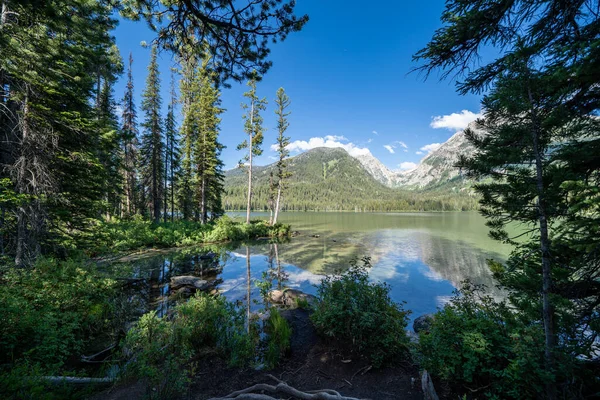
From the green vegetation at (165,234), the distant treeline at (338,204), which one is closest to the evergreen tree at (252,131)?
the green vegetation at (165,234)

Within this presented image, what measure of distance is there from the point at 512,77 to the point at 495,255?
1943 centimetres

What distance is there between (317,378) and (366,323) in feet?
4.39

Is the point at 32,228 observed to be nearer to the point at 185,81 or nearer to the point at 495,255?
the point at 185,81

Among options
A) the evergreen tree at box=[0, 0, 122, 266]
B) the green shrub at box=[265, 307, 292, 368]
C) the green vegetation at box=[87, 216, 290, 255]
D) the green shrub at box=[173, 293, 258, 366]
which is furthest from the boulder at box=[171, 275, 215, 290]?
the green shrub at box=[265, 307, 292, 368]

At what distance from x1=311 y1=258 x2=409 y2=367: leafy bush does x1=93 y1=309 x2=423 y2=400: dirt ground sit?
25 cm

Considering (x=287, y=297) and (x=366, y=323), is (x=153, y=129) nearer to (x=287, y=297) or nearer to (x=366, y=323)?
(x=287, y=297)

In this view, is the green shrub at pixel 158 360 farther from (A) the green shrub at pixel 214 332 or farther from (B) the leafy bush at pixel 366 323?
(B) the leafy bush at pixel 366 323

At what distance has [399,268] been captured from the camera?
1406 centimetres

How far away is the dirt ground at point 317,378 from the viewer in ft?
11.4

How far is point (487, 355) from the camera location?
297 cm

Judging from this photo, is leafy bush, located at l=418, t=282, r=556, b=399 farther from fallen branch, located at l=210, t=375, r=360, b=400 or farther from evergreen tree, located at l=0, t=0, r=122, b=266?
evergreen tree, located at l=0, t=0, r=122, b=266

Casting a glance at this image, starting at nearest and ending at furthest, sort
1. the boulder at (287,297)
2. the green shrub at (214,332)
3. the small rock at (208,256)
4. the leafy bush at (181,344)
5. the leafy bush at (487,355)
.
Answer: the leafy bush at (487,355) → the leafy bush at (181,344) → the green shrub at (214,332) → the boulder at (287,297) → the small rock at (208,256)

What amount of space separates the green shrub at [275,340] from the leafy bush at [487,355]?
274 cm

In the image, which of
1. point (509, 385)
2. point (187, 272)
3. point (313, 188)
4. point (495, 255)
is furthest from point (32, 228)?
point (313, 188)
